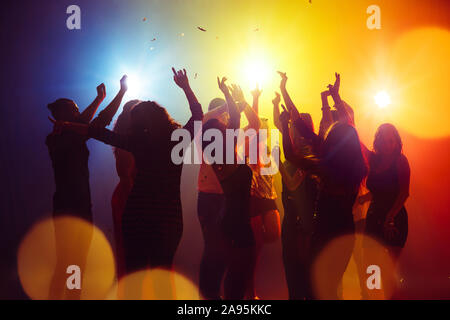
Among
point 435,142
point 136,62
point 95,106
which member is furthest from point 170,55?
point 435,142

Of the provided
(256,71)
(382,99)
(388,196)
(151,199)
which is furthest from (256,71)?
(151,199)

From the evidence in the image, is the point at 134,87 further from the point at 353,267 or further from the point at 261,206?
the point at 353,267

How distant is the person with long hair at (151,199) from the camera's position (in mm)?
2264

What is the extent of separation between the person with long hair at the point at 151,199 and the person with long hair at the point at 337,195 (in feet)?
2.86

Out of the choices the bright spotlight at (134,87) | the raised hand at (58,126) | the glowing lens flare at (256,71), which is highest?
the glowing lens flare at (256,71)

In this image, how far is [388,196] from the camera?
2.99m

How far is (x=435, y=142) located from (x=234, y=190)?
3.42 meters

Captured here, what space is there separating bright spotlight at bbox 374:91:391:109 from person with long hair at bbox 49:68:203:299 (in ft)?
10.2

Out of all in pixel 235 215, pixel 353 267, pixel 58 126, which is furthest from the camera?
pixel 353 267

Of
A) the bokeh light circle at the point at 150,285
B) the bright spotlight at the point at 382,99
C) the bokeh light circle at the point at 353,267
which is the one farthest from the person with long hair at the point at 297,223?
the bright spotlight at the point at 382,99

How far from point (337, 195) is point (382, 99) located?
2770 mm

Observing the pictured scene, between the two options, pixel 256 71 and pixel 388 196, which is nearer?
pixel 388 196

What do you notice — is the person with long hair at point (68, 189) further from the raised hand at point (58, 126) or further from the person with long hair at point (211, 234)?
the person with long hair at point (211, 234)
